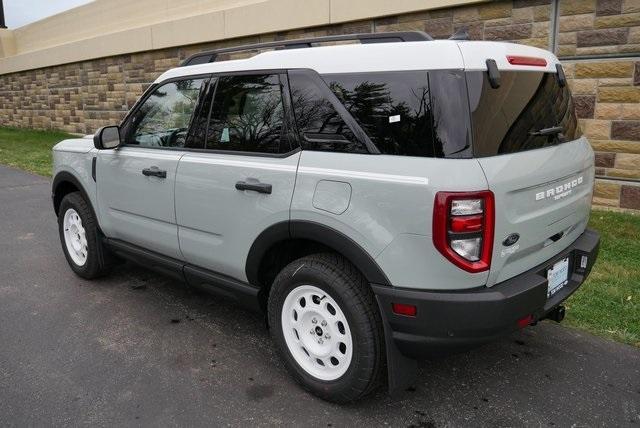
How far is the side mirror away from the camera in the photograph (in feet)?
13.1

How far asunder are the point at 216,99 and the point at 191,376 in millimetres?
1695

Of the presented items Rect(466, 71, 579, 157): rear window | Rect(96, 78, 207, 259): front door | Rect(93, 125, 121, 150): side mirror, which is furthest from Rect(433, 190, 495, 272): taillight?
Rect(93, 125, 121, 150): side mirror

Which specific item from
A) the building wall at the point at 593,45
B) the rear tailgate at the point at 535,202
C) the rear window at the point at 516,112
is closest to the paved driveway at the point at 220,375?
the rear tailgate at the point at 535,202

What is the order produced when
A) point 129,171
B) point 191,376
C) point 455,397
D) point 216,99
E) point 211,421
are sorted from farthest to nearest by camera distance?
point 129,171 → point 216,99 → point 191,376 → point 455,397 → point 211,421

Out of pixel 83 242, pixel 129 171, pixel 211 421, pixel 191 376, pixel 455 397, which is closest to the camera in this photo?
pixel 211 421

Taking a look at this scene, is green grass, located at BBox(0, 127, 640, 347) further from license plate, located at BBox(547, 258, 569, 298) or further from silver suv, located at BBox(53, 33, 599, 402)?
license plate, located at BBox(547, 258, 569, 298)

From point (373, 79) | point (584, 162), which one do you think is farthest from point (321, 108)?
point (584, 162)

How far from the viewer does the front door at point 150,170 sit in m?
3.65

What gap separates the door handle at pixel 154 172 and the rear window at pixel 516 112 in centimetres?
211

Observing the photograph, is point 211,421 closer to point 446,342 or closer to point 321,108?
point 446,342

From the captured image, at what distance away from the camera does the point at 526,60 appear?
9.26 ft

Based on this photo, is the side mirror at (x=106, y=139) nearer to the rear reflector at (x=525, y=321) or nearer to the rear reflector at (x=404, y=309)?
the rear reflector at (x=404, y=309)

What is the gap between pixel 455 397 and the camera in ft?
9.72

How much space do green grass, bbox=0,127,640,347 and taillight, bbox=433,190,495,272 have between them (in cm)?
182
